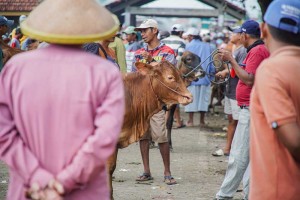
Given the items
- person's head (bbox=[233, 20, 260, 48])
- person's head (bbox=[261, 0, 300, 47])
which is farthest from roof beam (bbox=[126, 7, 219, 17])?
person's head (bbox=[261, 0, 300, 47])

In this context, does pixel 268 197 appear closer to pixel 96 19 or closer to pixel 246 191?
pixel 96 19

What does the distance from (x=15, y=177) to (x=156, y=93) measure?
488 centimetres

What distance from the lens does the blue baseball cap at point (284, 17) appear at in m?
4.30

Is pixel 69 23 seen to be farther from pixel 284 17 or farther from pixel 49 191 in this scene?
pixel 284 17

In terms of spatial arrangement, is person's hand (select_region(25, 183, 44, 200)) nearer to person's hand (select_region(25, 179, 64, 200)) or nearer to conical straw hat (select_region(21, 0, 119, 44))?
person's hand (select_region(25, 179, 64, 200))

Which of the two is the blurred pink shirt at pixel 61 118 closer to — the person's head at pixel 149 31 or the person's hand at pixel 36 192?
the person's hand at pixel 36 192

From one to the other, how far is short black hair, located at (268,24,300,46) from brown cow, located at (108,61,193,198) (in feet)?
14.1

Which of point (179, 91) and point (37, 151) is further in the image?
point (179, 91)

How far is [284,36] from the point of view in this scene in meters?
4.36

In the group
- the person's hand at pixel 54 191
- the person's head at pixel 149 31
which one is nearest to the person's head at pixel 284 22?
the person's hand at pixel 54 191

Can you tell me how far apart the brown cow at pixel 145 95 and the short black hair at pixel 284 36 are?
4284 millimetres

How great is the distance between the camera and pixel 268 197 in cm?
429

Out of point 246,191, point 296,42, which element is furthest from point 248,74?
point 296,42

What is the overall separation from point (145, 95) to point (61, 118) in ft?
15.8
